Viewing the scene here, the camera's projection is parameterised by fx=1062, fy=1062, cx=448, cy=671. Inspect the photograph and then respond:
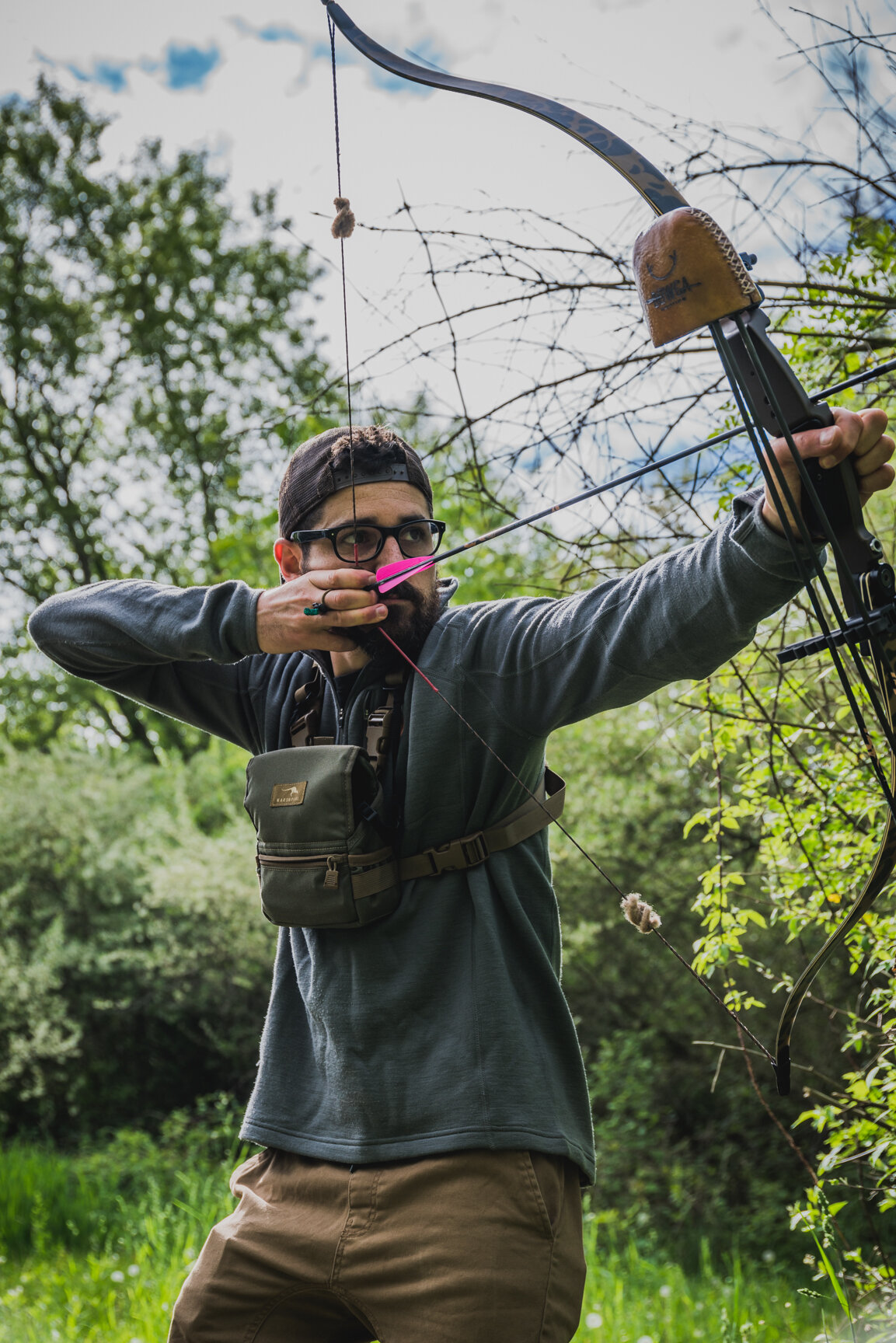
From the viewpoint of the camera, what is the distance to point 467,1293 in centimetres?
127

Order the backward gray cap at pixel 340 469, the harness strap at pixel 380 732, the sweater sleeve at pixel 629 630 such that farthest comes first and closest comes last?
the backward gray cap at pixel 340 469, the harness strap at pixel 380 732, the sweater sleeve at pixel 629 630

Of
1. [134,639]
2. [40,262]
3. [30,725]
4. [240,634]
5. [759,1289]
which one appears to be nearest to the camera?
[240,634]

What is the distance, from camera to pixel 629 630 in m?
1.31

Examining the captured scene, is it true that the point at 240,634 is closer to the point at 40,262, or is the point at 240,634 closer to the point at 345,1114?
the point at 345,1114

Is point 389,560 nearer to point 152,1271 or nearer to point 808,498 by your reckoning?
point 808,498

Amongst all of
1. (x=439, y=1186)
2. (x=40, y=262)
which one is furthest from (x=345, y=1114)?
(x=40, y=262)

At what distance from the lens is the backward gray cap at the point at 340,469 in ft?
5.52

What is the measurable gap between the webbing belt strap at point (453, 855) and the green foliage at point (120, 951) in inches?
168

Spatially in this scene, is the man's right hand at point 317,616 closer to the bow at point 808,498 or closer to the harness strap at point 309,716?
the harness strap at point 309,716

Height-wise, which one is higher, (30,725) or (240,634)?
(30,725)

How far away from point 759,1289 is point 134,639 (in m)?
3.31

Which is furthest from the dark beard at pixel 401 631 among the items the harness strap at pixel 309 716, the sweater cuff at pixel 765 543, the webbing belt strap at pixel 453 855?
the sweater cuff at pixel 765 543

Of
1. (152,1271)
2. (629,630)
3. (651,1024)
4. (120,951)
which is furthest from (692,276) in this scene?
(120,951)

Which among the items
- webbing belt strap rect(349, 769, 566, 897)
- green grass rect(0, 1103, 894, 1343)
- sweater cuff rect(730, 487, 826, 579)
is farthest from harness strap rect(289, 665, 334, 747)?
green grass rect(0, 1103, 894, 1343)
